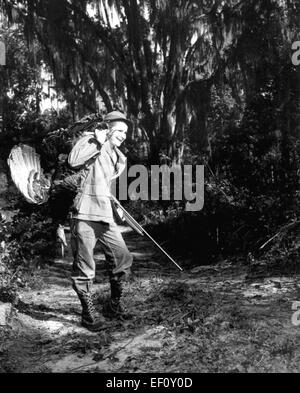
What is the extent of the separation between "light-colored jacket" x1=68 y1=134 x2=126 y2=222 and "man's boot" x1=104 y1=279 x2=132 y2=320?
0.67m

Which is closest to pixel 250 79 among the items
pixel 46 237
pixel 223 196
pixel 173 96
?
pixel 173 96

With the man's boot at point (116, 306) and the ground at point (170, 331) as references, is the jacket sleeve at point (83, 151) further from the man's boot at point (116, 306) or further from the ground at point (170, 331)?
the ground at point (170, 331)

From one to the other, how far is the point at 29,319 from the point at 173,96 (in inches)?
381

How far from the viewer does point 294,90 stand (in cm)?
721

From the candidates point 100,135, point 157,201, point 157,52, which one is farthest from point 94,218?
point 157,52

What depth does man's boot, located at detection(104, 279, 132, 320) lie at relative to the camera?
4.62 m

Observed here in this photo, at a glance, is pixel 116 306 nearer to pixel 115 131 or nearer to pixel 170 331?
pixel 170 331

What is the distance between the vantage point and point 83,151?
433 centimetres

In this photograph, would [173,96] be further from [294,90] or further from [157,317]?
[157,317]

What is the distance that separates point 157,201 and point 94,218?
305 inches

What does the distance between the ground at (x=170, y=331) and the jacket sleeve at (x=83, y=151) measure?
5.10ft

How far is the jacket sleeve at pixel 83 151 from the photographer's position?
4.32 metres

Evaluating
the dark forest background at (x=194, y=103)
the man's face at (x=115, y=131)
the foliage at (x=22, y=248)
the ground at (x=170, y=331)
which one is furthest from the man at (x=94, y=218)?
the dark forest background at (x=194, y=103)

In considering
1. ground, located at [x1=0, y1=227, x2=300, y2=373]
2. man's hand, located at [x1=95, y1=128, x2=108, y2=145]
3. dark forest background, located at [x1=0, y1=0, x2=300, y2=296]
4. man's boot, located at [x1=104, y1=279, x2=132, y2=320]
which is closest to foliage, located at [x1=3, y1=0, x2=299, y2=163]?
dark forest background, located at [x1=0, y1=0, x2=300, y2=296]
